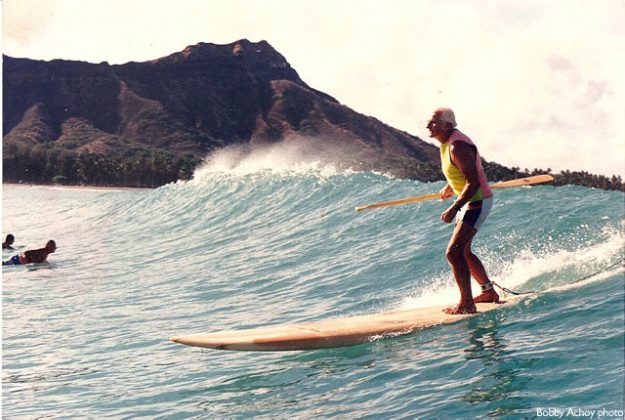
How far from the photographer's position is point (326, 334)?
18.6 ft

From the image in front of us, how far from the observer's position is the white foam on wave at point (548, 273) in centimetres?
656

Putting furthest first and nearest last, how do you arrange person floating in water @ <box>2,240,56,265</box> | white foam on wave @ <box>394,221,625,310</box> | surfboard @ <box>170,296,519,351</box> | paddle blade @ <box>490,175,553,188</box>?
person floating in water @ <box>2,240,56,265</box>, white foam on wave @ <box>394,221,625,310</box>, paddle blade @ <box>490,175,553,188</box>, surfboard @ <box>170,296,519,351</box>

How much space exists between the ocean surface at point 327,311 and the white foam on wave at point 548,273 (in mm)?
30

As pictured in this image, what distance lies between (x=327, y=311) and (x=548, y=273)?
221cm

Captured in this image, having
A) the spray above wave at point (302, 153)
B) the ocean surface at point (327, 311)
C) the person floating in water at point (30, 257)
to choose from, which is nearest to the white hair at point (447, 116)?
the ocean surface at point (327, 311)

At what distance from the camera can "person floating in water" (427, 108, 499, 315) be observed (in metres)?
5.65

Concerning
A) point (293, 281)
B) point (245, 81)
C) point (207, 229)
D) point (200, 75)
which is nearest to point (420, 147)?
point (245, 81)

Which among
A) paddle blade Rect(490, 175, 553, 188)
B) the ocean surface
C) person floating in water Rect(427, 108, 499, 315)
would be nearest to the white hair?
person floating in water Rect(427, 108, 499, 315)

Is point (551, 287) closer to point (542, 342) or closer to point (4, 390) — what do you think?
point (542, 342)

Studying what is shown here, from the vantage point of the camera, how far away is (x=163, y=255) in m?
13.7

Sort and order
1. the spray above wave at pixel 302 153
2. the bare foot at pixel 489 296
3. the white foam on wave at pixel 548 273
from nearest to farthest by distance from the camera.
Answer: the bare foot at pixel 489 296
the white foam on wave at pixel 548 273
the spray above wave at pixel 302 153

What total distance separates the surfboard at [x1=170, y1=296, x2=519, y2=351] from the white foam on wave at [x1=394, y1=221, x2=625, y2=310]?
2.49ft

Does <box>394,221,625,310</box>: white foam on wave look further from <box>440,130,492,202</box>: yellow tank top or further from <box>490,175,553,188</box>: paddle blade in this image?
<box>440,130,492,202</box>: yellow tank top

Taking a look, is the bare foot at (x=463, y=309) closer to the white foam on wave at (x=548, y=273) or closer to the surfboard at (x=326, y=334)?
the surfboard at (x=326, y=334)
